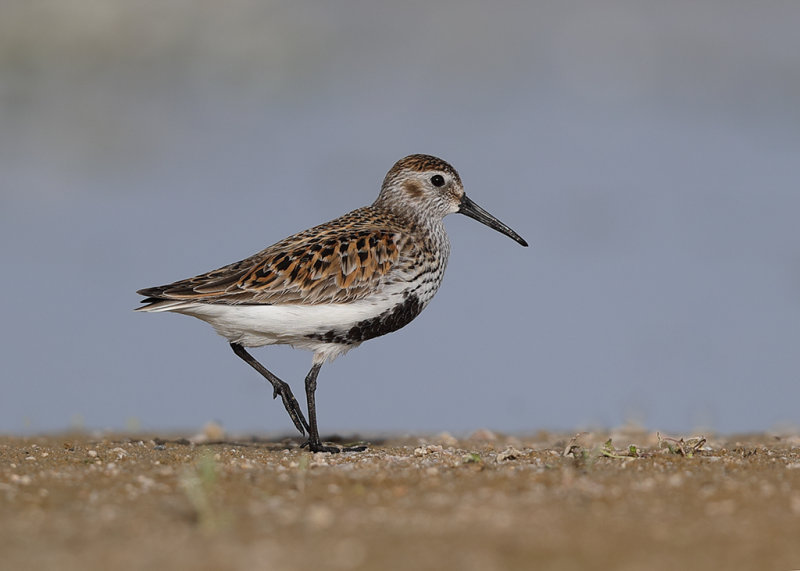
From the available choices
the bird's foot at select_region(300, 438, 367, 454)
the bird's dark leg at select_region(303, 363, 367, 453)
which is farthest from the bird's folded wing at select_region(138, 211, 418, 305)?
the bird's foot at select_region(300, 438, 367, 454)

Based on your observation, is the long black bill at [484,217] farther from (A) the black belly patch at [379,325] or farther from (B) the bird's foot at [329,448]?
(B) the bird's foot at [329,448]

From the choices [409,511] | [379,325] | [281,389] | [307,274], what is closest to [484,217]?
[379,325]

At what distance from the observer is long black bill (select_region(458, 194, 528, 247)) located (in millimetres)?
12047

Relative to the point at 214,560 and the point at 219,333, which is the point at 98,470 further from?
the point at 214,560

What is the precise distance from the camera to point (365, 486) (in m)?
6.55

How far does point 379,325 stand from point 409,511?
4.41 meters

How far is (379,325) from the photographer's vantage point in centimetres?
997

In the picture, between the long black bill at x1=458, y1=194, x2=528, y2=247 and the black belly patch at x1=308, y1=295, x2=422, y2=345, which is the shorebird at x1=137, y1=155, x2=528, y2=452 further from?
the long black bill at x1=458, y1=194, x2=528, y2=247

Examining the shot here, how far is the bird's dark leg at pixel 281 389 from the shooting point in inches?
416

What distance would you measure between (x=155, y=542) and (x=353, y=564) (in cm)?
119

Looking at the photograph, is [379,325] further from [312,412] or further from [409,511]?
[409,511]

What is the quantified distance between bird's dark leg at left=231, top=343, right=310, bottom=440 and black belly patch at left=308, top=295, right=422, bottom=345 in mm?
1125

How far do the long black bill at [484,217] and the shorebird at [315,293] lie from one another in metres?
1.46

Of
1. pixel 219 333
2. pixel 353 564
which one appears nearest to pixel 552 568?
pixel 353 564
